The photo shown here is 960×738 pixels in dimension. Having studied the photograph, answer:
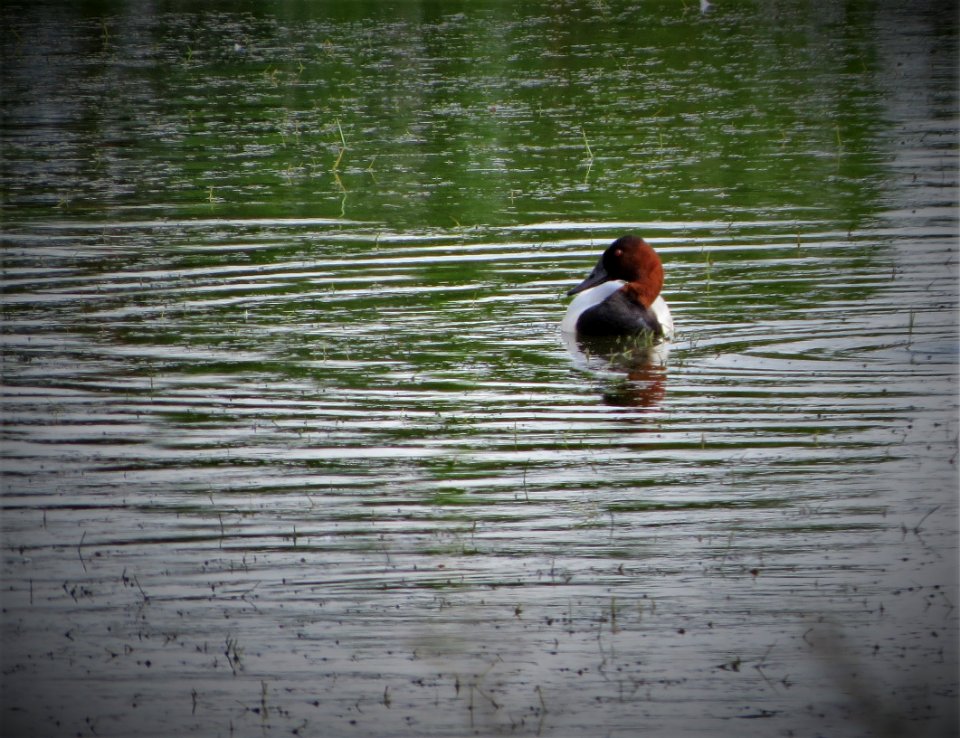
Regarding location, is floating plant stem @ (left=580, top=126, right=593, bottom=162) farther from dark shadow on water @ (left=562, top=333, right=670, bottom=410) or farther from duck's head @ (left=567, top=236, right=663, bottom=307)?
dark shadow on water @ (left=562, top=333, right=670, bottom=410)

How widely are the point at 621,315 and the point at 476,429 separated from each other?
8.86 ft

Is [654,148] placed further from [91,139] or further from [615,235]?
[91,139]

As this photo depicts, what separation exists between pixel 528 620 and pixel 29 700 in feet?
6.00

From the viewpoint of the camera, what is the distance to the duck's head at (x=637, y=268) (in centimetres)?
1073

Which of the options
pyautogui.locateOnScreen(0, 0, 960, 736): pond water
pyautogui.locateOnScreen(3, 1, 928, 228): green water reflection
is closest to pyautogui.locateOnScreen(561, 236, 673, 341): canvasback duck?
pyautogui.locateOnScreen(0, 0, 960, 736): pond water

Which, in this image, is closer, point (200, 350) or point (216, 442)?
point (216, 442)

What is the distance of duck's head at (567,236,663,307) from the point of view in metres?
10.7

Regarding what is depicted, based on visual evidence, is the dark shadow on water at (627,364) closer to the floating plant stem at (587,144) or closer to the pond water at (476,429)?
the pond water at (476,429)

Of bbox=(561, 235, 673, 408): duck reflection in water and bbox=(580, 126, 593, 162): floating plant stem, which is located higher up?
bbox=(561, 235, 673, 408): duck reflection in water

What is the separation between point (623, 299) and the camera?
10711 millimetres

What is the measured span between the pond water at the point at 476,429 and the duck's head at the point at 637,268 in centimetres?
40

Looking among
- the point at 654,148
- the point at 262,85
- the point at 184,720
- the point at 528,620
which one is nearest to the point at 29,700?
the point at 184,720

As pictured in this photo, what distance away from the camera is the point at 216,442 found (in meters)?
8.05

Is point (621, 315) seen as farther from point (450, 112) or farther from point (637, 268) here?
point (450, 112)
